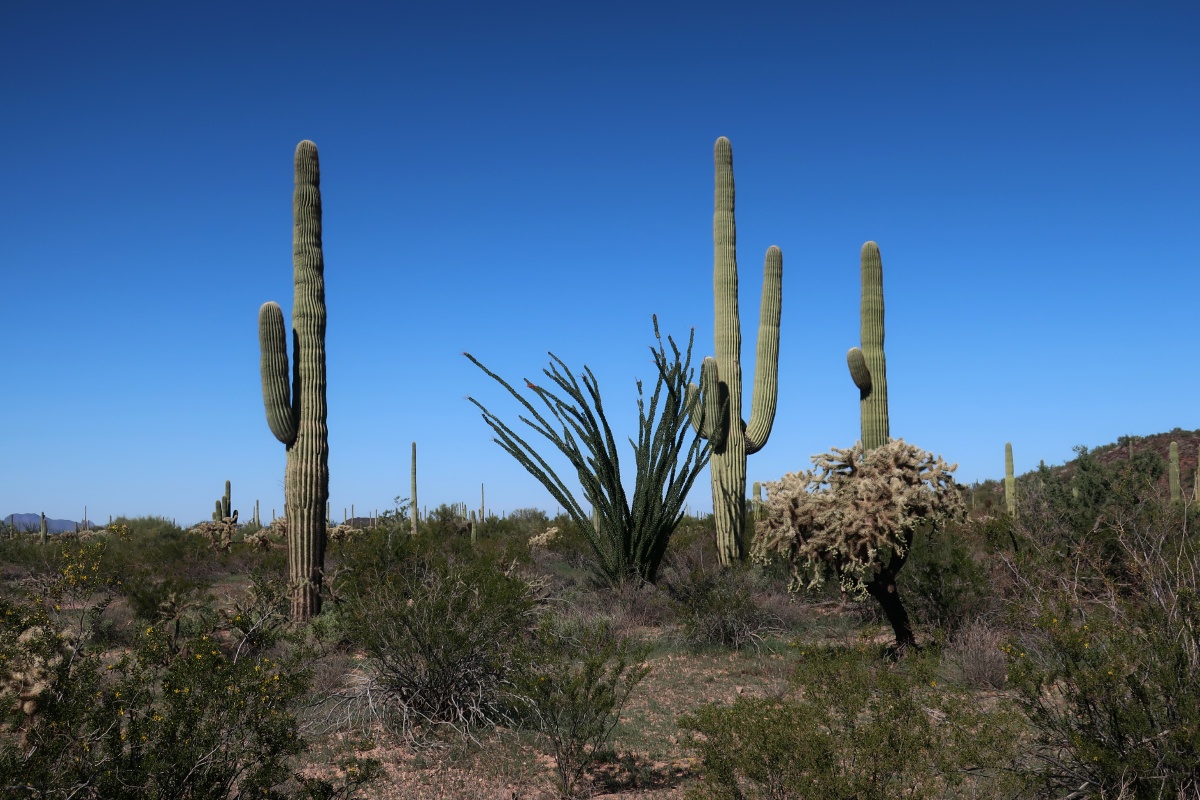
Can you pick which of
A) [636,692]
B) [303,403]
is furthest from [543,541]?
[636,692]

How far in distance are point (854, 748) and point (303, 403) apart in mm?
10660

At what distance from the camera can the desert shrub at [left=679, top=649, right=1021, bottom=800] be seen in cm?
491

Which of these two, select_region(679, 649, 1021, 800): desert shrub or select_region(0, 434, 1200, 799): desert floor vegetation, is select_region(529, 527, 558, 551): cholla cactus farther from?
select_region(679, 649, 1021, 800): desert shrub

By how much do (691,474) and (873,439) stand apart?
10.8ft

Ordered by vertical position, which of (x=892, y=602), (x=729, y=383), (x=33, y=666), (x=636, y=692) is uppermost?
(x=729, y=383)

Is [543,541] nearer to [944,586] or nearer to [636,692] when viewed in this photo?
[944,586]

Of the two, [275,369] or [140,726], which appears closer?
[140,726]

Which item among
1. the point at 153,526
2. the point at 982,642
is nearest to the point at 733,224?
the point at 982,642

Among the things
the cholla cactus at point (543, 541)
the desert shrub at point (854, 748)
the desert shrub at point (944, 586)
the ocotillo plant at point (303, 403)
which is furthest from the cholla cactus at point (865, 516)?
the cholla cactus at point (543, 541)

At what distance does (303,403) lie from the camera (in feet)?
45.4

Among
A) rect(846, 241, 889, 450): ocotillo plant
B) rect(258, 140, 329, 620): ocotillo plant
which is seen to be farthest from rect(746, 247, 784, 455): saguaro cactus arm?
rect(258, 140, 329, 620): ocotillo plant

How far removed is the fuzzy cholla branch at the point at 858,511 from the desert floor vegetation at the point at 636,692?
62 cm

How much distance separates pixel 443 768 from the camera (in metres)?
7.30

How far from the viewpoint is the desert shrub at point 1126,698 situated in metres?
4.96
